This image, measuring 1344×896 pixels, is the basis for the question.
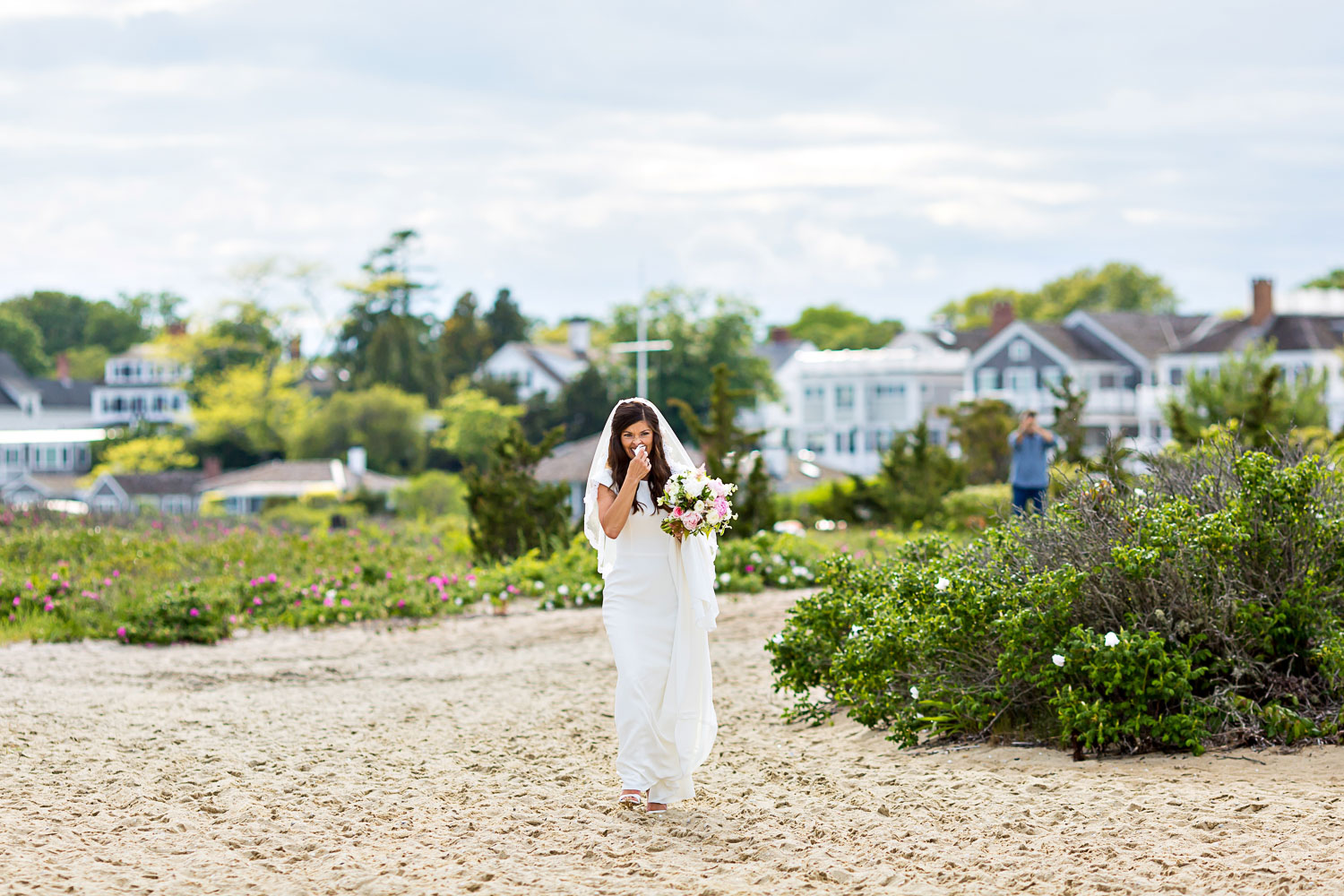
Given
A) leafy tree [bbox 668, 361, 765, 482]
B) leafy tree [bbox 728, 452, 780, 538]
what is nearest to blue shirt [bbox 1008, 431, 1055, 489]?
leafy tree [bbox 728, 452, 780, 538]

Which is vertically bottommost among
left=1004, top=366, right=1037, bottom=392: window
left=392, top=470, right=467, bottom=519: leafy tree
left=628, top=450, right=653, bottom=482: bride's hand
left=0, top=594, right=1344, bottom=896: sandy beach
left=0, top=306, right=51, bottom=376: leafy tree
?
left=392, top=470, right=467, bottom=519: leafy tree

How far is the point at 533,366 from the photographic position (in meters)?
76.4

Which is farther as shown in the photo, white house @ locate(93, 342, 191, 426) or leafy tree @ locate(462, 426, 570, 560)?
white house @ locate(93, 342, 191, 426)

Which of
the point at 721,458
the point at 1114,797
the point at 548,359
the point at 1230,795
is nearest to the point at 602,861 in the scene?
the point at 1114,797

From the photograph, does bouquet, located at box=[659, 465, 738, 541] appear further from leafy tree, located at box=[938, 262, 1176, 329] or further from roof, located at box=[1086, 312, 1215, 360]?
leafy tree, located at box=[938, 262, 1176, 329]

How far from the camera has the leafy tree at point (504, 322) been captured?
283ft

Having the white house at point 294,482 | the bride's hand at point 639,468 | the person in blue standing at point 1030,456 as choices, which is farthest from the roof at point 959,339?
the bride's hand at point 639,468

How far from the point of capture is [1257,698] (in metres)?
6.71

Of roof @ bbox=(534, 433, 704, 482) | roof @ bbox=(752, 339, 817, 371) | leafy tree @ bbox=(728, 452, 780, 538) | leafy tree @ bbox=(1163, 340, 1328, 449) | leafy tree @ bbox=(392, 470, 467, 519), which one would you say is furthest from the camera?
roof @ bbox=(752, 339, 817, 371)

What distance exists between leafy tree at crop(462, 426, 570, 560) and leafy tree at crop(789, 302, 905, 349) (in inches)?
3272

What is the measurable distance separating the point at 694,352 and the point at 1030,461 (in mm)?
53873

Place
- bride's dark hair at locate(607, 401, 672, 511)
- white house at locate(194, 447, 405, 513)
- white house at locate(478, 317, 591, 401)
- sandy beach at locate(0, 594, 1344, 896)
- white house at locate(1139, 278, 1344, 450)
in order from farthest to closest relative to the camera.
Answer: white house at locate(478, 317, 591, 401) < white house at locate(194, 447, 405, 513) < white house at locate(1139, 278, 1344, 450) < bride's dark hair at locate(607, 401, 672, 511) < sandy beach at locate(0, 594, 1344, 896)

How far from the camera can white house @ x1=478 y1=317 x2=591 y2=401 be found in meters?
75.6

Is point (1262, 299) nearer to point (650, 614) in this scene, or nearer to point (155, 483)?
point (155, 483)
